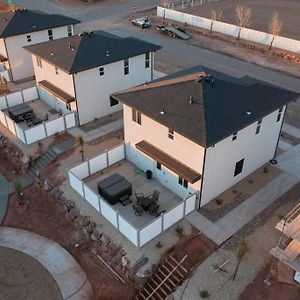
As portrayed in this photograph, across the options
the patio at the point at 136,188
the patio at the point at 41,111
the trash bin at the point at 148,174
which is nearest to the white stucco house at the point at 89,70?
the patio at the point at 41,111

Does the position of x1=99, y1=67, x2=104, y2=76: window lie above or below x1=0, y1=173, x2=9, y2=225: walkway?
above

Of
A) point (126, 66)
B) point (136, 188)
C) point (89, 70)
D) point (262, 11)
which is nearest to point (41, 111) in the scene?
point (89, 70)

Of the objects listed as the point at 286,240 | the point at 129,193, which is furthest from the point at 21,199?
the point at 286,240

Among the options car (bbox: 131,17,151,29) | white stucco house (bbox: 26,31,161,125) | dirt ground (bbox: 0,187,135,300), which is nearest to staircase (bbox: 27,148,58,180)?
dirt ground (bbox: 0,187,135,300)

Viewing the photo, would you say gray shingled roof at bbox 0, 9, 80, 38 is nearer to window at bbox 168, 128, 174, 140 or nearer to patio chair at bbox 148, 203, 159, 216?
window at bbox 168, 128, 174, 140

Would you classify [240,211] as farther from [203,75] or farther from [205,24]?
[205,24]

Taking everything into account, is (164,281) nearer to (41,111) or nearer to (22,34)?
(41,111)
